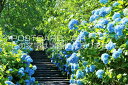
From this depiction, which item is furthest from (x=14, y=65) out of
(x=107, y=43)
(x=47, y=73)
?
(x=47, y=73)

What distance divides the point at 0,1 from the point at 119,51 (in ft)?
31.6

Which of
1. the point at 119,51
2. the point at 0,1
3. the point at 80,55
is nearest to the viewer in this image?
the point at 119,51

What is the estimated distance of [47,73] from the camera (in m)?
11.6

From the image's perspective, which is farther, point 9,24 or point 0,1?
point 9,24

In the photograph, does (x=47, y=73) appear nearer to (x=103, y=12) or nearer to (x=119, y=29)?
(x=103, y=12)

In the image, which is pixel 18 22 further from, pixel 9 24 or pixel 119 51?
pixel 119 51

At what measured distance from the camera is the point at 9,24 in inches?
650

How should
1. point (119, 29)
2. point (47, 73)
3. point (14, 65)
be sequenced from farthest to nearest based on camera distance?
point (47, 73), point (14, 65), point (119, 29)

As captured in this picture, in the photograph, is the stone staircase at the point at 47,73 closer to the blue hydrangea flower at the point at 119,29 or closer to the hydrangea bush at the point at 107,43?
the hydrangea bush at the point at 107,43

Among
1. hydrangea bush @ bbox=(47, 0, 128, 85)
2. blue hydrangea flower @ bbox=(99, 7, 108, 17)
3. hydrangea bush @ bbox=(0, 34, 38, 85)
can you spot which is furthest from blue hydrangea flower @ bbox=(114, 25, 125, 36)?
hydrangea bush @ bbox=(0, 34, 38, 85)

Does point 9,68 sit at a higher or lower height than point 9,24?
lower

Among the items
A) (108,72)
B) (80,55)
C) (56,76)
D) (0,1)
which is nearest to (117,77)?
(108,72)

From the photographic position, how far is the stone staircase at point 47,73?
10359 millimetres

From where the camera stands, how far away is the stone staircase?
10.4 metres
